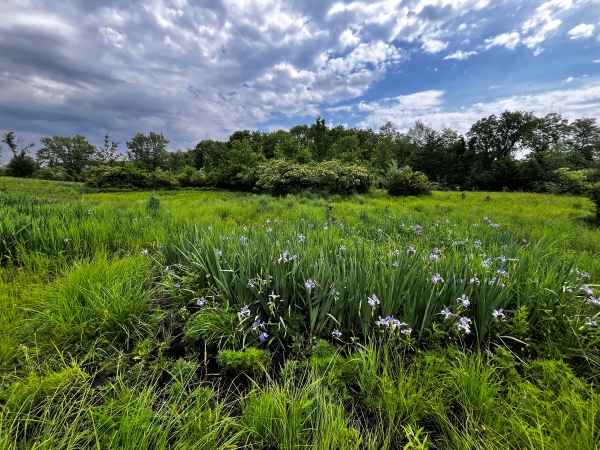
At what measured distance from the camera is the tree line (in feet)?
48.4

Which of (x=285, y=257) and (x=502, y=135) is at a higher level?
(x=502, y=135)

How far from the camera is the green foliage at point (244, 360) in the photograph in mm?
1646

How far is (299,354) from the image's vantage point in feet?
6.33

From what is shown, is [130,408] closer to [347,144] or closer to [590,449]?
[590,449]

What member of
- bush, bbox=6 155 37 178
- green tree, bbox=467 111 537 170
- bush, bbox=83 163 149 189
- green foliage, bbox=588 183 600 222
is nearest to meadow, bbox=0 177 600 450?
green foliage, bbox=588 183 600 222

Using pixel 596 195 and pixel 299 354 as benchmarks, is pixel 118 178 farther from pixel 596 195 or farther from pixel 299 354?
pixel 596 195

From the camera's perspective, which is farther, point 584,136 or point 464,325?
point 584,136

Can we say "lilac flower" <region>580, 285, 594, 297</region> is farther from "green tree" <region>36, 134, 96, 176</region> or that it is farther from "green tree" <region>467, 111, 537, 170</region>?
"green tree" <region>36, 134, 96, 176</region>

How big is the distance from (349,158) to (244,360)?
1963cm

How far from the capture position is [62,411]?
1324 mm

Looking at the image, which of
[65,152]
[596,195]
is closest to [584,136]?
[596,195]

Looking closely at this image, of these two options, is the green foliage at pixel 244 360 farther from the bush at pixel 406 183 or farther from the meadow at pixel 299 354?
the bush at pixel 406 183

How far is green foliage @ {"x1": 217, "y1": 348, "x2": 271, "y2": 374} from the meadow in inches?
0.7

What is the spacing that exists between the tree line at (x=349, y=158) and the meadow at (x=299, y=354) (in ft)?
35.9
